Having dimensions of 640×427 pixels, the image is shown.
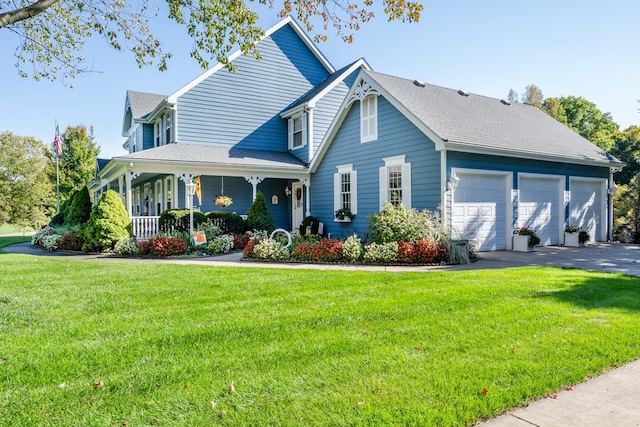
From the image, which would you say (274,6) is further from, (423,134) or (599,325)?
(599,325)

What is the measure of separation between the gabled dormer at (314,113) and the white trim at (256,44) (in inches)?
53.4

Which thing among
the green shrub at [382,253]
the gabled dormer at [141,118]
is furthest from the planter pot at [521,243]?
the gabled dormer at [141,118]

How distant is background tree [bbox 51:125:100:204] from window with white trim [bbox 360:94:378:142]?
2638 cm

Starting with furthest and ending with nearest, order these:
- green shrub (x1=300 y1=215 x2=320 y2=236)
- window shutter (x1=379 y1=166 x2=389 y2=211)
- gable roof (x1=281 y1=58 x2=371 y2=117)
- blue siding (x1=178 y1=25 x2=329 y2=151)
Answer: gable roof (x1=281 y1=58 x2=371 y2=117)
blue siding (x1=178 y1=25 x2=329 y2=151)
green shrub (x1=300 y1=215 x2=320 y2=236)
window shutter (x1=379 y1=166 x2=389 y2=211)

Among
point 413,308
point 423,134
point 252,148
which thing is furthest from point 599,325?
point 252,148

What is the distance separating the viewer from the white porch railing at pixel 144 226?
14.1 metres

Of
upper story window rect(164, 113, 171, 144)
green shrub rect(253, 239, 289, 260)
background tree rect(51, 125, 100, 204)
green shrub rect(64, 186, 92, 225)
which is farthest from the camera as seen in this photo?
background tree rect(51, 125, 100, 204)

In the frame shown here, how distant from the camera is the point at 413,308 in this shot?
5.04 metres

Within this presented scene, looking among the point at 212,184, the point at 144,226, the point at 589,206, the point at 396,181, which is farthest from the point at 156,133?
the point at 589,206

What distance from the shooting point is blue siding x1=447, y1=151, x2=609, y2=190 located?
445 inches

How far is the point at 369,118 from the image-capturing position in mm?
13727

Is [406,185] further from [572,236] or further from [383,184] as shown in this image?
[572,236]

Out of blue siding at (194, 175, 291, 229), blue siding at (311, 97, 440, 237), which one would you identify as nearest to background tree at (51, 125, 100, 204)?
blue siding at (194, 175, 291, 229)

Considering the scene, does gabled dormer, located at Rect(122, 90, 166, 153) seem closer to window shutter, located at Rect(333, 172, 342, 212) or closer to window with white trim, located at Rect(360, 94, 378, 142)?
window shutter, located at Rect(333, 172, 342, 212)
